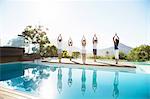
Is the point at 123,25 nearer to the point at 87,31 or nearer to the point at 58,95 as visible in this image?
the point at 87,31

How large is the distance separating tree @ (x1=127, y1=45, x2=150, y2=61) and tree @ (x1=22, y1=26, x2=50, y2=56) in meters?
4.13

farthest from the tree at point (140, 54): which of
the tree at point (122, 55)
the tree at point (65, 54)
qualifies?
the tree at point (65, 54)

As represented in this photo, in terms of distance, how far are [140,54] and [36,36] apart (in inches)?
199

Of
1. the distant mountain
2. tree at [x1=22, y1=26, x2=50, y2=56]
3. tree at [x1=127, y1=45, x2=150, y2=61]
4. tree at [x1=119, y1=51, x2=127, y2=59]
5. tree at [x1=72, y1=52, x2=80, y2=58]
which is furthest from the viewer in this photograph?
tree at [x1=22, y1=26, x2=50, y2=56]

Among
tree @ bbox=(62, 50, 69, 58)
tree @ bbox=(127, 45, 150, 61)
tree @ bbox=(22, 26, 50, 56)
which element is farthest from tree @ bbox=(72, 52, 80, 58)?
tree @ bbox=(127, 45, 150, 61)

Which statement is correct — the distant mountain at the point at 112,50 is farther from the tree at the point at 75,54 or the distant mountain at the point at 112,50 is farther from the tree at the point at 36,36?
the tree at the point at 36,36

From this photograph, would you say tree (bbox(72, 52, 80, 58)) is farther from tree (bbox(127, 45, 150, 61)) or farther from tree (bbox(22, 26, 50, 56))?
tree (bbox(127, 45, 150, 61))

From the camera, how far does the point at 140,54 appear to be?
350 inches

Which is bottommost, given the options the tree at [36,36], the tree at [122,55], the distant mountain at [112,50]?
the tree at [122,55]

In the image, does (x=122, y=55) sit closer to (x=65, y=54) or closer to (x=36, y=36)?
(x=65, y=54)

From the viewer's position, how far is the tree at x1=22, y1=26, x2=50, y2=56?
1014 centimetres

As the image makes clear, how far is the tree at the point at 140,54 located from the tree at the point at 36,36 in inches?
163

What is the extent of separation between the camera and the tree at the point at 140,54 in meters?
8.67

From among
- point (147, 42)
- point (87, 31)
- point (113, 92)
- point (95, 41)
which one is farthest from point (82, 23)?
point (113, 92)
